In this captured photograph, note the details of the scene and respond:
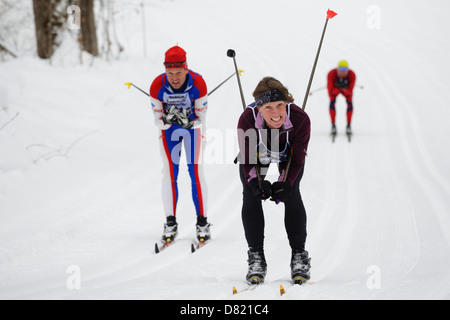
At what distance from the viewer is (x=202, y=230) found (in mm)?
5426

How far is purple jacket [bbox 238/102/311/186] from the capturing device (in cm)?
380

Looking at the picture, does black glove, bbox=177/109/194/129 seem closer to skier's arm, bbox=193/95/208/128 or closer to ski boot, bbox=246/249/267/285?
skier's arm, bbox=193/95/208/128

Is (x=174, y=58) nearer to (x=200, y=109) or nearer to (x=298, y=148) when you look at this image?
(x=200, y=109)

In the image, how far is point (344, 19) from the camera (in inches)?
816

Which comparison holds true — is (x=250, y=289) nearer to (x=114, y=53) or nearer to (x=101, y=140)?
(x=101, y=140)

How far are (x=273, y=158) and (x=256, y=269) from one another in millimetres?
894

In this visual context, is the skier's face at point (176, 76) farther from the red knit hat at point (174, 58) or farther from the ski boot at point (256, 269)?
the ski boot at point (256, 269)

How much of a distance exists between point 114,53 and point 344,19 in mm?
10293

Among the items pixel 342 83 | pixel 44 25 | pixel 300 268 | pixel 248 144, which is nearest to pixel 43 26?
pixel 44 25

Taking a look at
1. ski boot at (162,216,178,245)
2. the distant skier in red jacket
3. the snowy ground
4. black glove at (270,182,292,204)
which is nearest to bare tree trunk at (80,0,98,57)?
the snowy ground

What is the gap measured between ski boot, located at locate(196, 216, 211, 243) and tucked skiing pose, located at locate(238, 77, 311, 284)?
1445mm

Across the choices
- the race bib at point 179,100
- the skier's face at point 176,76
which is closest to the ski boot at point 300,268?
the race bib at point 179,100

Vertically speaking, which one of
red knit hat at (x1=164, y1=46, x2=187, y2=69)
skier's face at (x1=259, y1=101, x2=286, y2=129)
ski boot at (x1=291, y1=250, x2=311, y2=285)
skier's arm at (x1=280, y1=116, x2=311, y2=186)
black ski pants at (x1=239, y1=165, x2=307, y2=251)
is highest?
red knit hat at (x1=164, y1=46, x2=187, y2=69)
